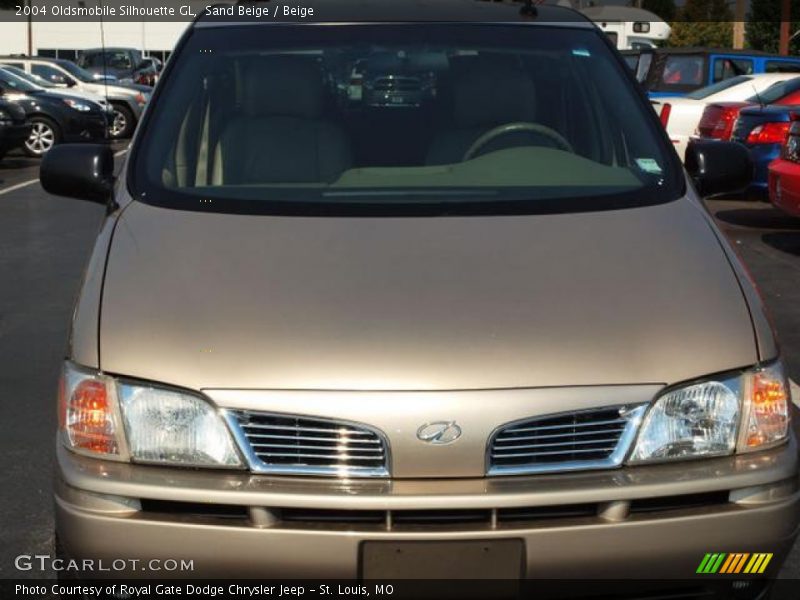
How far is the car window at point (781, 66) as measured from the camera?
772 inches

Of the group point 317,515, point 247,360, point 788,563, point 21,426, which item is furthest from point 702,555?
point 21,426

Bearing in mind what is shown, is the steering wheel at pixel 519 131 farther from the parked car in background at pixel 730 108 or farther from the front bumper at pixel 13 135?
the front bumper at pixel 13 135

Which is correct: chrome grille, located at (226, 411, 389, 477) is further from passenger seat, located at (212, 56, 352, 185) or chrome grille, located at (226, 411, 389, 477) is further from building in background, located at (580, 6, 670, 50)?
building in background, located at (580, 6, 670, 50)

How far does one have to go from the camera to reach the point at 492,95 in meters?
4.51

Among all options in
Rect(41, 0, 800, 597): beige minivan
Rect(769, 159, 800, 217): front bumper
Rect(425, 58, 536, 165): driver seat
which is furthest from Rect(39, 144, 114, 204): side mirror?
Rect(769, 159, 800, 217): front bumper

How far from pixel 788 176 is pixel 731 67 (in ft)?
29.8

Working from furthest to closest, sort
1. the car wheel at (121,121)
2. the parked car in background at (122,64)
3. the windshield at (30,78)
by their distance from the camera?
the parked car in background at (122,64), the car wheel at (121,121), the windshield at (30,78)

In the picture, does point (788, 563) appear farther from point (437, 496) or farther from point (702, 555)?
point (437, 496)

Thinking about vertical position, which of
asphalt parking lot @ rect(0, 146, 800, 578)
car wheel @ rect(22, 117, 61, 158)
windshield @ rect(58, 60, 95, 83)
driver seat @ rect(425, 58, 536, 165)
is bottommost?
car wheel @ rect(22, 117, 61, 158)

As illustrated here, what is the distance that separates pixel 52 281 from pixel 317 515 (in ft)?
23.1

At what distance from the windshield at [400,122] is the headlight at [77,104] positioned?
1751 centimetres

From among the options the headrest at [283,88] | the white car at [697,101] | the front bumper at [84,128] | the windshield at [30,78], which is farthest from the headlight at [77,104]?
the headrest at [283,88]

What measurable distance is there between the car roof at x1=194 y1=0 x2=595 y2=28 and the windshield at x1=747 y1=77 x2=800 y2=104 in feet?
33.0

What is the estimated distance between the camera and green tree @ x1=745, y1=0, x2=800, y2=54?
133 ft
